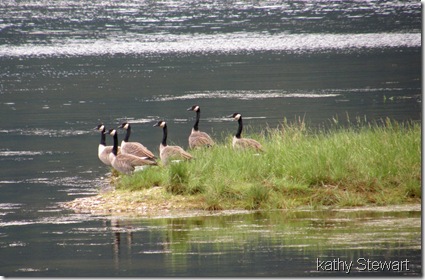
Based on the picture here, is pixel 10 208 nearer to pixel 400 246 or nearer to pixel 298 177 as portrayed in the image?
pixel 298 177

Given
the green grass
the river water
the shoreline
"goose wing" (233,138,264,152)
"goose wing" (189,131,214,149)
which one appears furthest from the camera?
"goose wing" (189,131,214,149)

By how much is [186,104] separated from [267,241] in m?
20.1

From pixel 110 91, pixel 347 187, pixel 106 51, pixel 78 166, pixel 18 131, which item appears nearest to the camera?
pixel 347 187

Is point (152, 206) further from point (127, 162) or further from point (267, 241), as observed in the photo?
point (267, 241)

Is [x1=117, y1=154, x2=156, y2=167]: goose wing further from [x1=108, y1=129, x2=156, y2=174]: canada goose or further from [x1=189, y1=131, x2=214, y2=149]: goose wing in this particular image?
[x1=189, y1=131, x2=214, y2=149]: goose wing

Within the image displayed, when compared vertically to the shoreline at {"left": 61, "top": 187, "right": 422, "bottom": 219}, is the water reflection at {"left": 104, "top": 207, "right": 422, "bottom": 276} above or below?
above

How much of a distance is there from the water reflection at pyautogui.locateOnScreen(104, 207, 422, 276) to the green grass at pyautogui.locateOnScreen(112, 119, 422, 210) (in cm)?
52

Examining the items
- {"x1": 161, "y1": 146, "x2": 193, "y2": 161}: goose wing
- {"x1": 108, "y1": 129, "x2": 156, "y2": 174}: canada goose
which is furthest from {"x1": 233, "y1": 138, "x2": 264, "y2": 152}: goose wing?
{"x1": 108, "y1": 129, "x2": 156, "y2": 174}: canada goose

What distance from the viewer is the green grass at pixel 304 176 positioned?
49.4ft

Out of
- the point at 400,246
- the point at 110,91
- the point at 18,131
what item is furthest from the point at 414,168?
the point at 110,91

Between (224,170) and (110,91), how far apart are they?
2238 cm

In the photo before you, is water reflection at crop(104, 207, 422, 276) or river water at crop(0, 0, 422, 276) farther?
river water at crop(0, 0, 422, 276)

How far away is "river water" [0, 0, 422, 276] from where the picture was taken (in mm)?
12195

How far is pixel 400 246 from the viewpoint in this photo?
11906 mm
